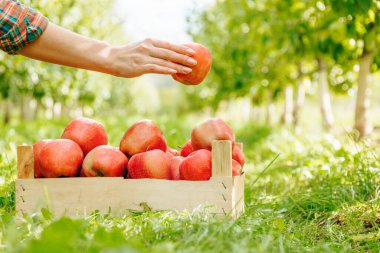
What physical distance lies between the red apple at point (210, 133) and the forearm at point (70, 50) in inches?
22.8

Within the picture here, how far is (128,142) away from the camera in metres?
2.79

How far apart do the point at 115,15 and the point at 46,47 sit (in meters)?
23.0

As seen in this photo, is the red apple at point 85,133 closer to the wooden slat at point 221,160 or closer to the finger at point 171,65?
the finger at point 171,65

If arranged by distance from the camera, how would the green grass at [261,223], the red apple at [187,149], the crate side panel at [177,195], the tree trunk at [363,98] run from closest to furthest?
the green grass at [261,223], the crate side panel at [177,195], the red apple at [187,149], the tree trunk at [363,98]

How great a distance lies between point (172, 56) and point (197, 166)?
0.56m

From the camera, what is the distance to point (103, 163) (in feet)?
8.52

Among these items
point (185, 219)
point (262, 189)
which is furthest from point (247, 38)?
point (185, 219)

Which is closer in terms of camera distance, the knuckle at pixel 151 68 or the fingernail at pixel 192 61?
the knuckle at pixel 151 68

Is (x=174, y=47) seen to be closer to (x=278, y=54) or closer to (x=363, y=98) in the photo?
(x=363, y=98)

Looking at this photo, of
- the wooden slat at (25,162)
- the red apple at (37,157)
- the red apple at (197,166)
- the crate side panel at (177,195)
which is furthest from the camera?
the red apple at (37,157)

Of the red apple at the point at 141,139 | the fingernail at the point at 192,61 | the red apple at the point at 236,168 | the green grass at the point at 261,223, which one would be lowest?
the green grass at the point at 261,223

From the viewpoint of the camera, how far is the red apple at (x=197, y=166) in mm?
2502

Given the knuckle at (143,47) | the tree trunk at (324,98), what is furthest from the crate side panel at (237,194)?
the tree trunk at (324,98)

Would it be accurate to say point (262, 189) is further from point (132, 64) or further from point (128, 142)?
point (132, 64)
